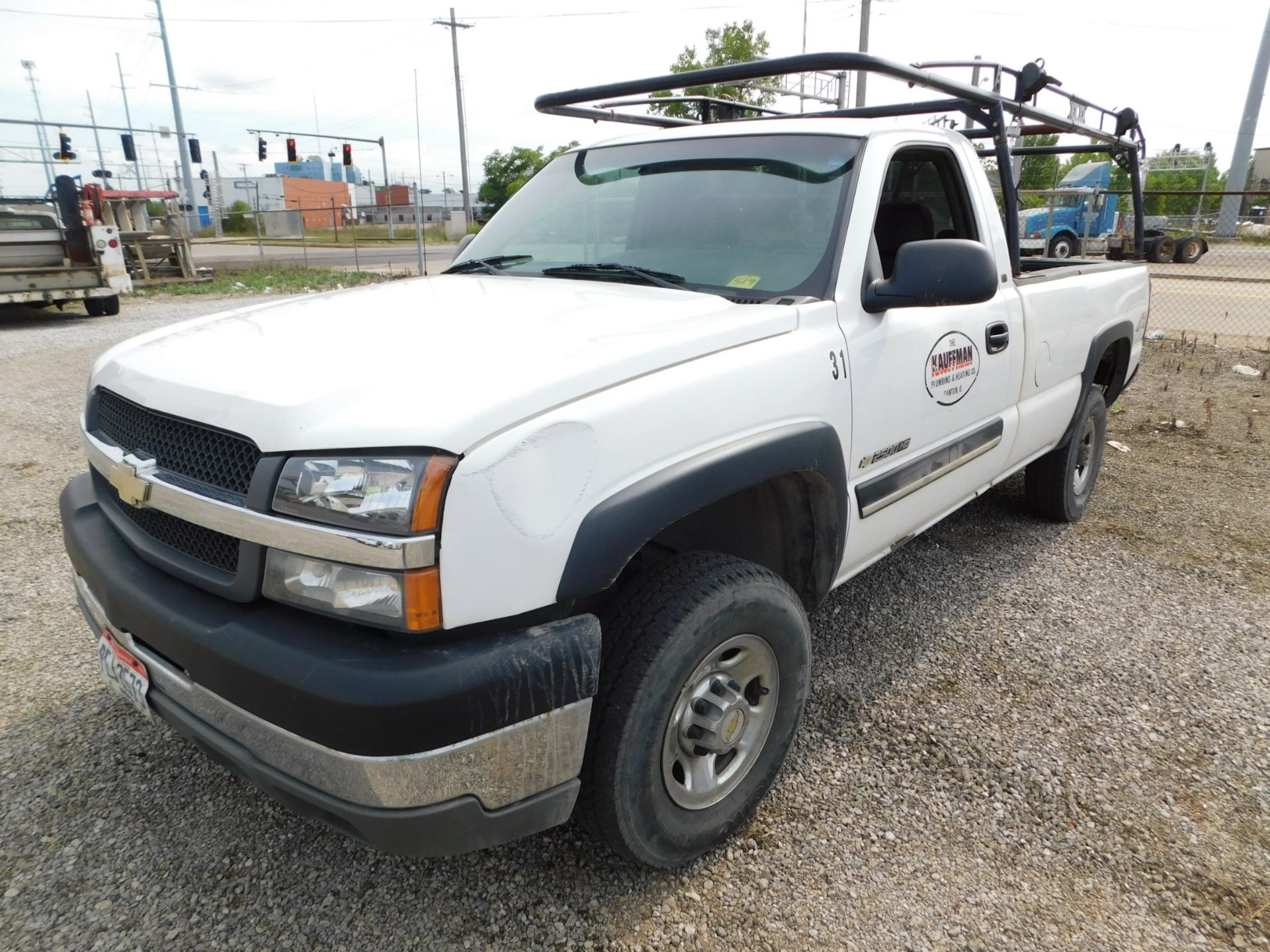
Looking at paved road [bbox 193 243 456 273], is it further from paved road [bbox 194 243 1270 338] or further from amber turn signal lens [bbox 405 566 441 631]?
amber turn signal lens [bbox 405 566 441 631]

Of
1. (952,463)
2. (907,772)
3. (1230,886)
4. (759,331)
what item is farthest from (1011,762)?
(759,331)

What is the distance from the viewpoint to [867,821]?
236cm

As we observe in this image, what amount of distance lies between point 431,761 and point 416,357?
0.86 metres

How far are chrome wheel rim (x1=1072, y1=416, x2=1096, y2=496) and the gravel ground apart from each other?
2.59 feet

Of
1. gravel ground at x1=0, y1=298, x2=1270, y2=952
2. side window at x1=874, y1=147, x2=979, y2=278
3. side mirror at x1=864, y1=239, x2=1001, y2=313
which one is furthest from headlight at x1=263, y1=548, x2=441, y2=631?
side window at x1=874, y1=147, x2=979, y2=278

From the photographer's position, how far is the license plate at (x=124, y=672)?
196 centimetres

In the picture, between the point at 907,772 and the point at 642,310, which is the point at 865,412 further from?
the point at 907,772

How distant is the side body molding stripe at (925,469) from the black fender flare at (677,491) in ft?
1.03

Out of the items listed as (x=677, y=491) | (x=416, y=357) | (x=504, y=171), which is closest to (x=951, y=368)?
(x=677, y=491)

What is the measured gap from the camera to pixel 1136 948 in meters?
1.97

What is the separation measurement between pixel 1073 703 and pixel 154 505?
2.85m

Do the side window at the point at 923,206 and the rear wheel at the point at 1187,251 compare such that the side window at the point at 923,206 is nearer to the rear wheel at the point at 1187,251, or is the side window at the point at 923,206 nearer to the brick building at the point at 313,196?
the rear wheel at the point at 1187,251

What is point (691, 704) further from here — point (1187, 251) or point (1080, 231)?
point (1080, 231)

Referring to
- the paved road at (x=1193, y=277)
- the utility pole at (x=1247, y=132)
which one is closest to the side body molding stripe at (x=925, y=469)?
the paved road at (x=1193, y=277)
